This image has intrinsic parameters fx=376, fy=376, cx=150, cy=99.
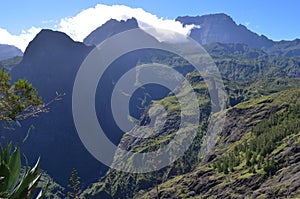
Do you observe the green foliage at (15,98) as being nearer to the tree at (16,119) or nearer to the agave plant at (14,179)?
the tree at (16,119)

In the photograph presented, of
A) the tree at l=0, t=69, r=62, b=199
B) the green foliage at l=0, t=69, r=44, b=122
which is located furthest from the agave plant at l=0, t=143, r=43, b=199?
the green foliage at l=0, t=69, r=44, b=122

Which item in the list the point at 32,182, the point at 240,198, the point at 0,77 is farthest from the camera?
the point at 240,198

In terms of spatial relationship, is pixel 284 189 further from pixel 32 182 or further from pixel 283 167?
pixel 32 182

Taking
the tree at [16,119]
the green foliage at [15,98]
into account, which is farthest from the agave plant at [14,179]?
the green foliage at [15,98]

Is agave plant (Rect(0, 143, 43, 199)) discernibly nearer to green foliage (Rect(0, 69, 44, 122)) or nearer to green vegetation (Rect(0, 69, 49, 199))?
green vegetation (Rect(0, 69, 49, 199))

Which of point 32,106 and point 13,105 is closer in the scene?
point 13,105

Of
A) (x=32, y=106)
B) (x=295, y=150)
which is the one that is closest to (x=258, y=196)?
(x=295, y=150)

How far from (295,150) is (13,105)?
7639 inches

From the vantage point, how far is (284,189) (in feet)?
531

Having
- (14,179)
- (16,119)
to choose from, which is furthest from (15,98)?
(14,179)

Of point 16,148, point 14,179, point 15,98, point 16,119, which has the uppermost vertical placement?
point 15,98

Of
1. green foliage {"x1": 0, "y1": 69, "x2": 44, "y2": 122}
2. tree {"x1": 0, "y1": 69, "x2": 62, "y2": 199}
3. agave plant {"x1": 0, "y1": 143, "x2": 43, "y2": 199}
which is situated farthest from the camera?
green foliage {"x1": 0, "y1": 69, "x2": 44, "y2": 122}

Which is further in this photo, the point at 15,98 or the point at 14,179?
the point at 15,98

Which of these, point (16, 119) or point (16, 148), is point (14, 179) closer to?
point (16, 148)
